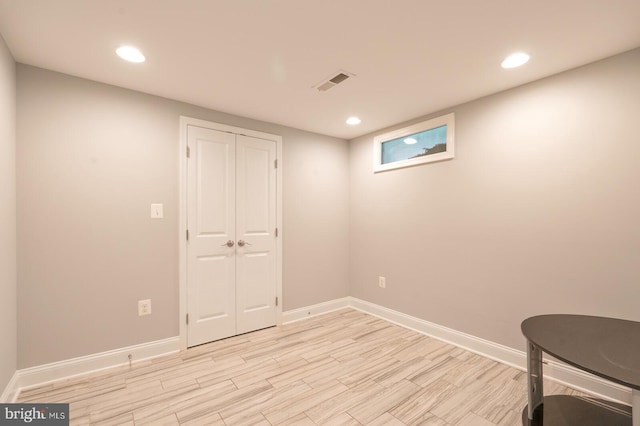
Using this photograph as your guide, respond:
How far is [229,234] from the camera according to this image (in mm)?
3119


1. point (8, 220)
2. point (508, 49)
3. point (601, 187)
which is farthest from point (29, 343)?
point (601, 187)

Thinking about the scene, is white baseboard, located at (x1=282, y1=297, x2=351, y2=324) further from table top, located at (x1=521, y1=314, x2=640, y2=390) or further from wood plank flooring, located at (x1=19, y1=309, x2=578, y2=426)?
table top, located at (x1=521, y1=314, x2=640, y2=390)

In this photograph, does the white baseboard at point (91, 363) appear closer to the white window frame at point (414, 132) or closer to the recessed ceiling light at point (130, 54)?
the recessed ceiling light at point (130, 54)

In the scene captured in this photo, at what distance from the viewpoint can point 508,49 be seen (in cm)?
196

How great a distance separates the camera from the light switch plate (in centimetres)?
267

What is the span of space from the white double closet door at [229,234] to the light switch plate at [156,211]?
0.81ft

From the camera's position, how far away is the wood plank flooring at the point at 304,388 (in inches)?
72.7

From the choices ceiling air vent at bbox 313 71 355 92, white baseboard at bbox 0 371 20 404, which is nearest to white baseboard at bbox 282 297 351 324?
white baseboard at bbox 0 371 20 404

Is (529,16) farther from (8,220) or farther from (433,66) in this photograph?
(8,220)

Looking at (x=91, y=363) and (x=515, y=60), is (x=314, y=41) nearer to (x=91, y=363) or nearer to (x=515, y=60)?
(x=515, y=60)

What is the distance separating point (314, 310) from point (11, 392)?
8.93 ft

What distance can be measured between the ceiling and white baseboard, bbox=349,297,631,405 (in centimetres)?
229

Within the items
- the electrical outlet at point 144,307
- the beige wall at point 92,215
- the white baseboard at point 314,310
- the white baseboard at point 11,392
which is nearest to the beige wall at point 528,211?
the white baseboard at point 314,310

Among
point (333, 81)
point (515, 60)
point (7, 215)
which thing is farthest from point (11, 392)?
point (515, 60)
